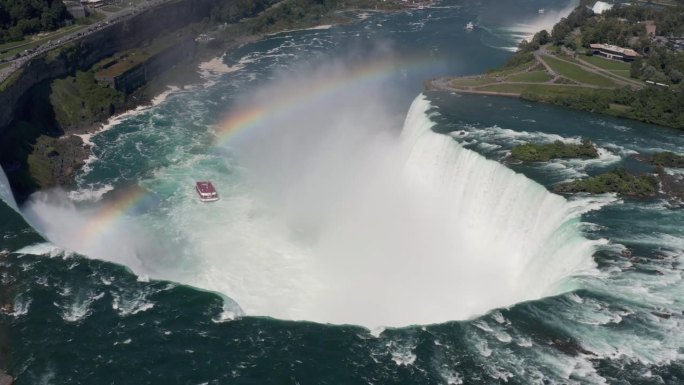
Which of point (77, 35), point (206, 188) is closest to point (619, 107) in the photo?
point (206, 188)

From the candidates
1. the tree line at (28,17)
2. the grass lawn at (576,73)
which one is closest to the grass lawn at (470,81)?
the grass lawn at (576,73)

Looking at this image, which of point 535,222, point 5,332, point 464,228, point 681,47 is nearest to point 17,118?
point 5,332

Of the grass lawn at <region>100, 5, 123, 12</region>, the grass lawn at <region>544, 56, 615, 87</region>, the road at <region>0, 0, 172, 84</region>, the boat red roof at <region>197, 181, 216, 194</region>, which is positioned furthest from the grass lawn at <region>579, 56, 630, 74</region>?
the grass lawn at <region>100, 5, 123, 12</region>

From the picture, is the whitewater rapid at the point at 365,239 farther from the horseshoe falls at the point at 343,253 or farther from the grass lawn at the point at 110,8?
the grass lawn at the point at 110,8

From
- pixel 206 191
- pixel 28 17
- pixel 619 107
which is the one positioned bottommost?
pixel 206 191

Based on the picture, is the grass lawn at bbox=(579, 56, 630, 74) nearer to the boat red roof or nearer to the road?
the boat red roof

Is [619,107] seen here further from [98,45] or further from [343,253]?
[98,45]
